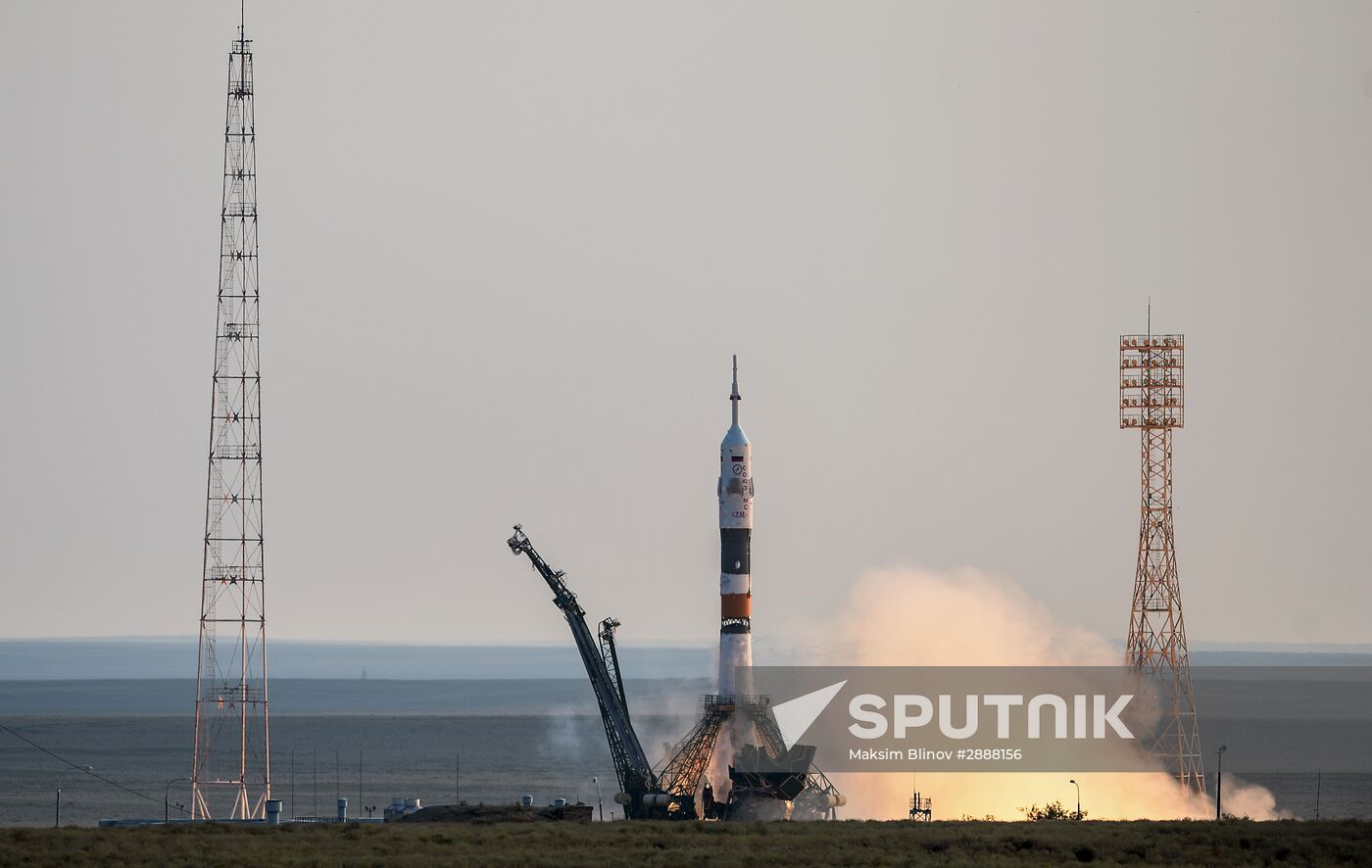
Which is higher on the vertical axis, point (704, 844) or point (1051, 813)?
point (704, 844)

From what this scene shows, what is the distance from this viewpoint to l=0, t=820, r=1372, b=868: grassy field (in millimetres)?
85688

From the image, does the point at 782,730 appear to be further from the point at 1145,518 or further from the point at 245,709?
the point at 245,709

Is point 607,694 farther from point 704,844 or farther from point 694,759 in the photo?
point 704,844

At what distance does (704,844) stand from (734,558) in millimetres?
23848

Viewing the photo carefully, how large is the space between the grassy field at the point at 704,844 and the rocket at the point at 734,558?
1427 cm

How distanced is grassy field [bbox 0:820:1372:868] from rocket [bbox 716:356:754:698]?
A: 1427cm

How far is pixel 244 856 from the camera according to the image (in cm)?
8488

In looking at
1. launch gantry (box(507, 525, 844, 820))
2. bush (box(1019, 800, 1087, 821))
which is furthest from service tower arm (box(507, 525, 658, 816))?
bush (box(1019, 800, 1087, 821))

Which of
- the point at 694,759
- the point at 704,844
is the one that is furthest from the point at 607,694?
the point at 704,844

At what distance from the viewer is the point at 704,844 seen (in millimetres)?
92625

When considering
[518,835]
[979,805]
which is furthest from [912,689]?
[518,835]

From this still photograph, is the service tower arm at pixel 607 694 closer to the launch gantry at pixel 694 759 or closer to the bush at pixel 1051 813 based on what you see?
the launch gantry at pixel 694 759

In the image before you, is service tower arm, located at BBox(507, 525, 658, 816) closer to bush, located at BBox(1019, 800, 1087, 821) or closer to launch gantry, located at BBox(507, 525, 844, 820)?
launch gantry, located at BBox(507, 525, 844, 820)

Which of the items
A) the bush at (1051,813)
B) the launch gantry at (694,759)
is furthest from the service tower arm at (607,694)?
the bush at (1051,813)
